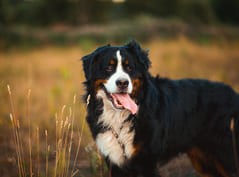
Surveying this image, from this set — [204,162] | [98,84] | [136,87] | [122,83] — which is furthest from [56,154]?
[204,162]

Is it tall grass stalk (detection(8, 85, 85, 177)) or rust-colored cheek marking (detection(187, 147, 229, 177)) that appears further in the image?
rust-colored cheek marking (detection(187, 147, 229, 177))

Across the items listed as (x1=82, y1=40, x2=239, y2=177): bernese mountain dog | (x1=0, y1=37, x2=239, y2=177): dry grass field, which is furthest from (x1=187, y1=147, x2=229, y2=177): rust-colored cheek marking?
(x1=0, y1=37, x2=239, y2=177): dry grass field

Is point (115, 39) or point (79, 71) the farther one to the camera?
point (115, 39)

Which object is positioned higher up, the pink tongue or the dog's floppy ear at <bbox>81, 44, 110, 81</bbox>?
the dog's floppy ear at <bbox>81, 44, 110, 81</bbox>

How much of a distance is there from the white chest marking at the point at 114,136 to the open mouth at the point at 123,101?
15 cm

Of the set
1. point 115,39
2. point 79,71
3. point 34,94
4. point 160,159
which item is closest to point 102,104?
point 160,159

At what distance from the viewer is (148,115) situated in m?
4.12

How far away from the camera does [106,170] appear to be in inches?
192

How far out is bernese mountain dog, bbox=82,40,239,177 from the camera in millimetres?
4066

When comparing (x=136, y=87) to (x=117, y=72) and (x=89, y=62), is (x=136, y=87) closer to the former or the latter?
(x=117, y=72)

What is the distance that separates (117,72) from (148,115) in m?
0.56

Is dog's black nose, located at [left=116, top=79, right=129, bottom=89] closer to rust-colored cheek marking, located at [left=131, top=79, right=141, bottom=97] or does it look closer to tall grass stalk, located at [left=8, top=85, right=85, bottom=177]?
rust-colored cheek marking, located at [left=131, top=79, right=141, bottom=97]

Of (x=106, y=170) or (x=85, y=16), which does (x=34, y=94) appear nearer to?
(x=106, y=170)

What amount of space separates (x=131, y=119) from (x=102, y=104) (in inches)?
14.1
